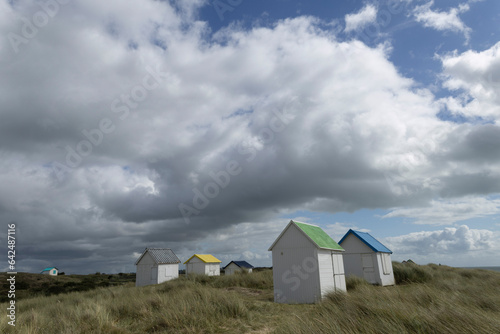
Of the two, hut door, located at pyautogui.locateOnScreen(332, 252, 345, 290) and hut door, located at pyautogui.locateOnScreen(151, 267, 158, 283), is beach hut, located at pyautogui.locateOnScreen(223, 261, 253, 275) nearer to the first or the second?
hut door, located at pyautogui.locateOnScreen(151, 267, 158, 283)

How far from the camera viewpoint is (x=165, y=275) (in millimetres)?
41812

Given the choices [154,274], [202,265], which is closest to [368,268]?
[154,274]

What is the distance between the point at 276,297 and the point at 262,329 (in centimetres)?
881

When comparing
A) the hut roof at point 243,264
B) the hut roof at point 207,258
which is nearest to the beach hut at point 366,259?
the hut roof at point 207,258

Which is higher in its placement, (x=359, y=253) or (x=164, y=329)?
(x=359, y=253)

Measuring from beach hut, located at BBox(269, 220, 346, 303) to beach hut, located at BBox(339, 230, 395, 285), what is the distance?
8.26 metres

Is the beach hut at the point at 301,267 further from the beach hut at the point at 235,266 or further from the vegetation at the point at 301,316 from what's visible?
the beach hut at the point at 235,266

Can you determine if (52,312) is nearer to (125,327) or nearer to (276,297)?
(125,327)

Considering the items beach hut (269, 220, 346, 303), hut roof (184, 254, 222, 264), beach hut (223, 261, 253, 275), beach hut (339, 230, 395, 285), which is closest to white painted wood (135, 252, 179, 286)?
hut roof (184, 254, 222, 264)

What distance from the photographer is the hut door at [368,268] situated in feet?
91.1

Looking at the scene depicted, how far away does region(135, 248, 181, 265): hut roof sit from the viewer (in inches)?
1666

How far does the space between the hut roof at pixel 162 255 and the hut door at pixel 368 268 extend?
2775 cm

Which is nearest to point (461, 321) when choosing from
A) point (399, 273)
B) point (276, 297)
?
point (276, 297)

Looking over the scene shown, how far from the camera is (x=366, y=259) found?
28.4m
